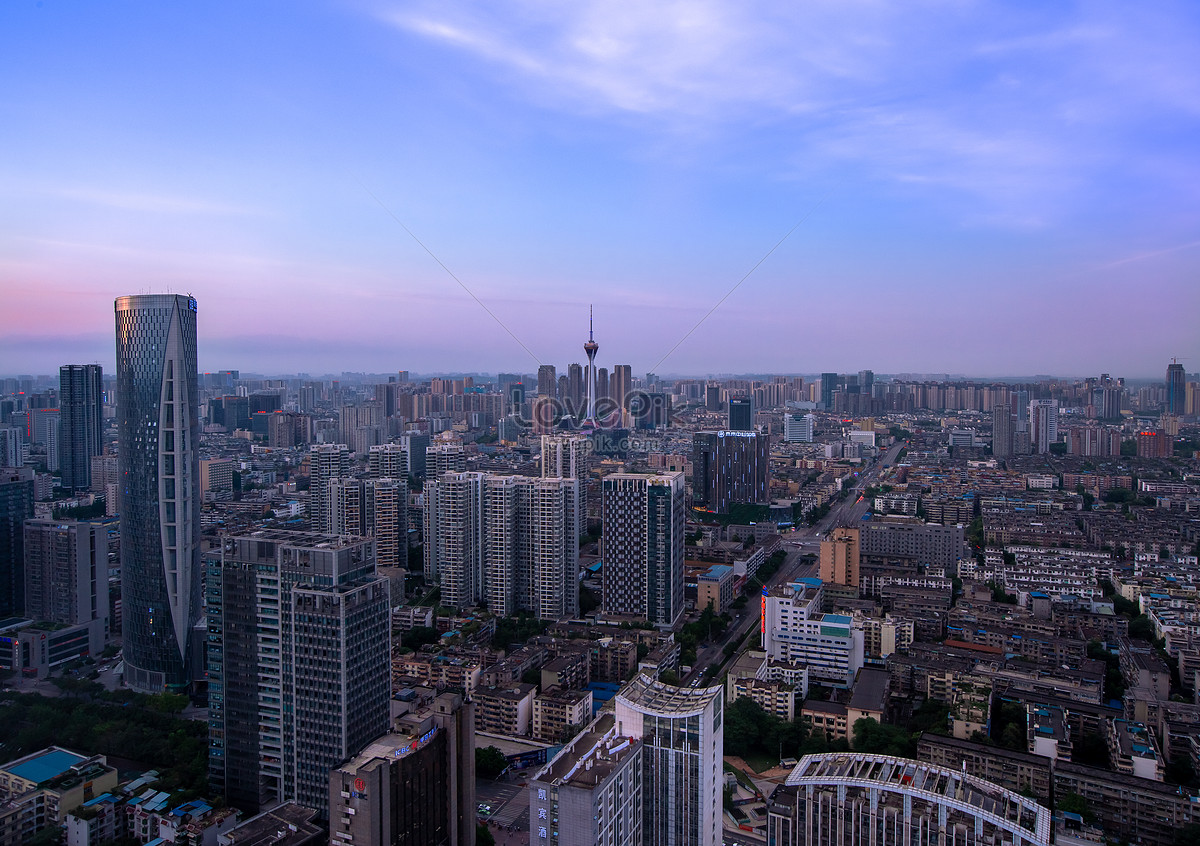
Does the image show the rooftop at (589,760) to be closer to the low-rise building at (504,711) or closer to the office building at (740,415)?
the low-rise building at (504,711)

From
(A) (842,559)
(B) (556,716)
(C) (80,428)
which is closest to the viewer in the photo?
(B) (556,716)

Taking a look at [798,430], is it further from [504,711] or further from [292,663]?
[292,663]

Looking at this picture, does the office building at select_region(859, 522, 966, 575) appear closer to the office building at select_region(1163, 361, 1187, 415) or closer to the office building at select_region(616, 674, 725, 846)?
the office building at select_region(1163, 361, 1187, 415)

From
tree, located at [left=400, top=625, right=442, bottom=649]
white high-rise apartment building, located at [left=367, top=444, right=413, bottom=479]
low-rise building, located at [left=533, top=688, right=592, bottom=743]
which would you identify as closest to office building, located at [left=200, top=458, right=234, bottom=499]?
white high-rise apartment building, located at [left=367, top=444, right=413, bottom=479]

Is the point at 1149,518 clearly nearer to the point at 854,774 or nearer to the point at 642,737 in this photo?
the point at 854,774

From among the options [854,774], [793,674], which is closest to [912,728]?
[793,674]

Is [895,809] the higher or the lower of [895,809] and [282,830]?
the higher

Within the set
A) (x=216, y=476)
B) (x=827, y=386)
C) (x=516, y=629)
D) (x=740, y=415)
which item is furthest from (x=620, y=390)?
(x=827, y=386)
